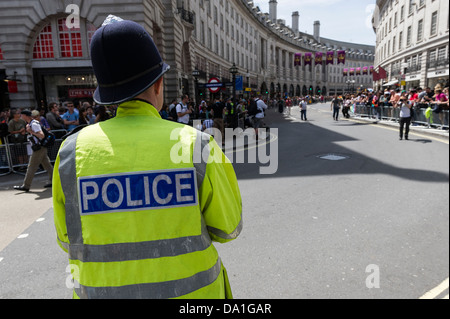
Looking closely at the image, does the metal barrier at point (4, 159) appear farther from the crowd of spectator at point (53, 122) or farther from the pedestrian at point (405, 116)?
the pedestrian at point (405, 116)

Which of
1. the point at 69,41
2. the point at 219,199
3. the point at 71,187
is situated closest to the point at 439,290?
the point at 219,199

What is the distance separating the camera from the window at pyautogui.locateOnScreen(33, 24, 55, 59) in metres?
17.2

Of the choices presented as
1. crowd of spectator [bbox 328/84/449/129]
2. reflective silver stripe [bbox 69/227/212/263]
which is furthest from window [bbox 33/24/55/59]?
reflective silver stripe [bbox 69/227/212/263]

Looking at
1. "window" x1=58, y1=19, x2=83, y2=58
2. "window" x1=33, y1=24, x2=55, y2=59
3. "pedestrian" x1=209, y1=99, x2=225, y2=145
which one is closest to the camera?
"pedestrian" x1=209, y1=99, x2=225, y2=145

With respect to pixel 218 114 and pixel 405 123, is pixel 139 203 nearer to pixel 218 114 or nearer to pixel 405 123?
pixel 405 123

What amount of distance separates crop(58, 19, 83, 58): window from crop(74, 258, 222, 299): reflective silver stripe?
1877cm

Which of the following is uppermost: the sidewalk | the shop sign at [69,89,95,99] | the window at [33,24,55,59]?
the window at [33,24,55,59]

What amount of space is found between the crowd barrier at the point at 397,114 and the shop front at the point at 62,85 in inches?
580

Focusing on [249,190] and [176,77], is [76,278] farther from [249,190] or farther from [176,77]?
[176,77]

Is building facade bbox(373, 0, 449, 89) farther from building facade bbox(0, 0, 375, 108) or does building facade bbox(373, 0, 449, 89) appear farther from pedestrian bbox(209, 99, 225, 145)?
pedestrian bbox(209, 99, 225, 145)

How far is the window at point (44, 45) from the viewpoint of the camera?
56.4 feet

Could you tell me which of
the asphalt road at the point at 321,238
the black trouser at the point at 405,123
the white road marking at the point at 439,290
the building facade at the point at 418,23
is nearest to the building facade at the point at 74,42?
the black trouser at the point at 405,123

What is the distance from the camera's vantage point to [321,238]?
12.8 ft
